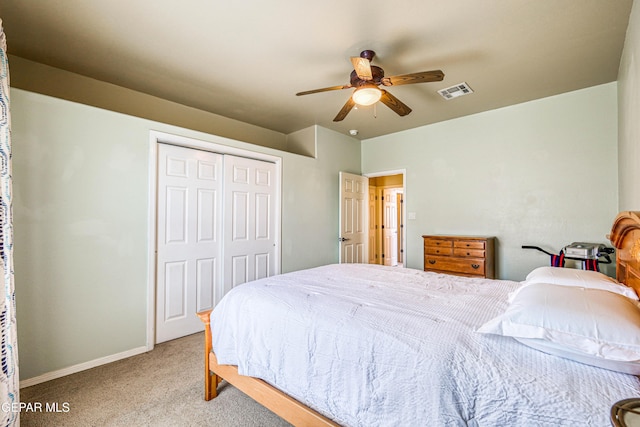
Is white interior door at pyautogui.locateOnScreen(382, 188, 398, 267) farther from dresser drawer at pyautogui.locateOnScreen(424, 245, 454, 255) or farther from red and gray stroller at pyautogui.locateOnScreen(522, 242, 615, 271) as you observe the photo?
red and gray stroller at pyautogui.locateOnScreen(522, 242, 615, 271)

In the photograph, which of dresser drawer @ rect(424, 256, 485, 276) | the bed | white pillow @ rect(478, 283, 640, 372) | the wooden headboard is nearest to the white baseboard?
the bed

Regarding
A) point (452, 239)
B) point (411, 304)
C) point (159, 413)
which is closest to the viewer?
point (411, 304)

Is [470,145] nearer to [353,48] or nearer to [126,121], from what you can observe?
[353,48]

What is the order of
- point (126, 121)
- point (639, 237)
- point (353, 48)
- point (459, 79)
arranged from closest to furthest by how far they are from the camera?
point (639, 237)
point (353, 48)
point (126, 121)
point (459, 79)

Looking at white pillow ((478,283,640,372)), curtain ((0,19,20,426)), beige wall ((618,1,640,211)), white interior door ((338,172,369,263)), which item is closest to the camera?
white pillow ((478,283,640,372))

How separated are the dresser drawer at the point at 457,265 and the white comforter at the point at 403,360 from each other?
1.66 meters

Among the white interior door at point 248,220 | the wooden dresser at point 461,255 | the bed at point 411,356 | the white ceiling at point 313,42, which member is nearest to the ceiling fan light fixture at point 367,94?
the white ceiling at point 313,42

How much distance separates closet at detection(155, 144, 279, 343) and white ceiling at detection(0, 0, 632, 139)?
887mm

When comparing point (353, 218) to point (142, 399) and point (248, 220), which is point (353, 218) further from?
point (142, 399)

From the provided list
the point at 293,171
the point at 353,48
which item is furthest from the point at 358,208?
the point at 353,48

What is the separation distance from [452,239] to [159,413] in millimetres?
3521

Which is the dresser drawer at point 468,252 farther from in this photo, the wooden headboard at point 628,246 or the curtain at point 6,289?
the curtain at point 6,289

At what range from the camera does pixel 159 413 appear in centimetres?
182

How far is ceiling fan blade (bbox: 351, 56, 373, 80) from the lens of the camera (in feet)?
7.06
